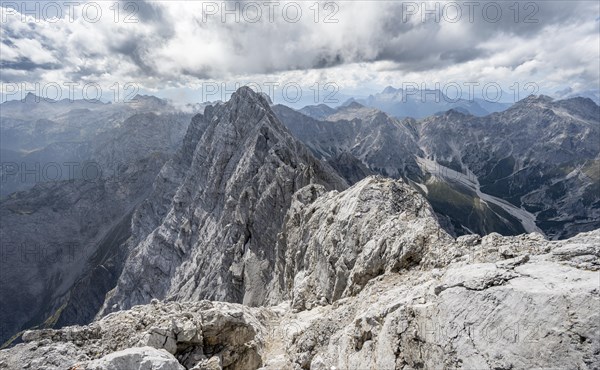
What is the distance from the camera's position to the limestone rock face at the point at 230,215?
257 feet

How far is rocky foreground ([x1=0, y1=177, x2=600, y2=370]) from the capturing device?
14.1 meters

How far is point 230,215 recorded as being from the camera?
322 ft

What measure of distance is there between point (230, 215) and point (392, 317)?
82.7m

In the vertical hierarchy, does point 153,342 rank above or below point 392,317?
below

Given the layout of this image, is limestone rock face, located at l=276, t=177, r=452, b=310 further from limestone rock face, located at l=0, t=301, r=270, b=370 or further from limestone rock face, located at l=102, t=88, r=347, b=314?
limestone rock face, located at l=102, t=88, r=347, b=314

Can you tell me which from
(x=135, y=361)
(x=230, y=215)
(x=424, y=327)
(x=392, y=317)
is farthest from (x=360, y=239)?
(x=230, y=215)

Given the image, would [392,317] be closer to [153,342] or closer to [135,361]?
[135,361]

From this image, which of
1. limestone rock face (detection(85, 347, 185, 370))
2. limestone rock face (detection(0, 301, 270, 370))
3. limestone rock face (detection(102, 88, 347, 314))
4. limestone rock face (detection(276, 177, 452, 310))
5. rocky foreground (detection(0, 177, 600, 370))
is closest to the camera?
rocky foreground (detection(0, 177, 600, 370))

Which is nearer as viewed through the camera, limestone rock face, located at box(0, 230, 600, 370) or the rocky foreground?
limestone rock face, located at box(0, 230, 600, 370)

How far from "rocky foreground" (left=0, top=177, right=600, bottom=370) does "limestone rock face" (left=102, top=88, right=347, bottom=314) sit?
37022 millimetres

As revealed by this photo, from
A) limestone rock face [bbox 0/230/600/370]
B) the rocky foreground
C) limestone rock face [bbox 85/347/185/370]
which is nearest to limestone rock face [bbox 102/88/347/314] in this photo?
the rocky foreground

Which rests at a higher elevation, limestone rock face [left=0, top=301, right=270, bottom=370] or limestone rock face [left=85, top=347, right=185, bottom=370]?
limestone rock face [left=85, top=347, right=185, bottom=370]

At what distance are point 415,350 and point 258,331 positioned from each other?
16.6 metres

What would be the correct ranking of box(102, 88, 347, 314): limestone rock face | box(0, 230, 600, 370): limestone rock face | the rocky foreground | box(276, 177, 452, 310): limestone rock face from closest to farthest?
box(0, 230, 600, 370): limestone rock face, the rocky foreground, box(276, 177, 452, 310): limestone rock face, box(102, 88, 347, 314): limestone rock face
